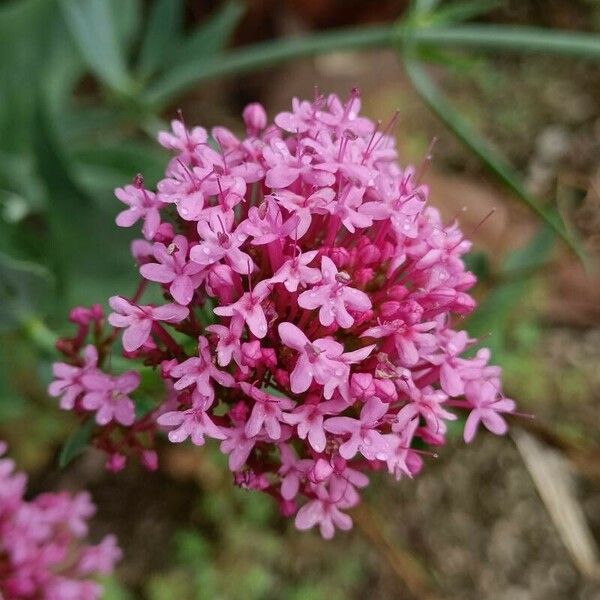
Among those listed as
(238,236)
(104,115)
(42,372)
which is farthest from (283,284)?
(104,115)

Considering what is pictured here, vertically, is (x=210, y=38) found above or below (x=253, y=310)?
above

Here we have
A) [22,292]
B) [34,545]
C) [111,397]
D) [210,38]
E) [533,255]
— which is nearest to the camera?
[111,397]

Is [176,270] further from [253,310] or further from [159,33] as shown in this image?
[159,33]

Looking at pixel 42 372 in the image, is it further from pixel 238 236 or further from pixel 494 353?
pixel 494 353

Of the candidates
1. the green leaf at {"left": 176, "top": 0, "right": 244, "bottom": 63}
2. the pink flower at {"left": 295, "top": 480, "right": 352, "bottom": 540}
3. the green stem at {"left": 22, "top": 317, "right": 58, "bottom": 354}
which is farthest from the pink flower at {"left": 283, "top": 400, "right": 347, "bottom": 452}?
the green leaf at {"left": 176, "top": 0, "right": 244, "bottom": 63}

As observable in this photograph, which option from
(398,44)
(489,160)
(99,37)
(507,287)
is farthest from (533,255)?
(99,37)

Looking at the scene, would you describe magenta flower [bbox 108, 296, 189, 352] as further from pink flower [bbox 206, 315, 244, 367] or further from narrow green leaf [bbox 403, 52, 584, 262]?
narrow green leaf [bbox 403, 52, 584, 262]
